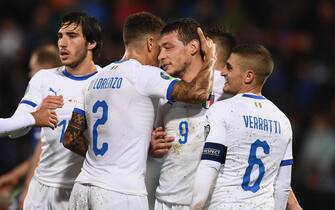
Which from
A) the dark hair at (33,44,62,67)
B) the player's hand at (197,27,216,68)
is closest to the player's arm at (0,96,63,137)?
the player's hand at (197,27,216,68)

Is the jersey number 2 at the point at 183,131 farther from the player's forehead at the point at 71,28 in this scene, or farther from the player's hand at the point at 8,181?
the player's hand at the point at 8,181

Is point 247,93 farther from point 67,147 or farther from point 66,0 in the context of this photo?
point 66,0

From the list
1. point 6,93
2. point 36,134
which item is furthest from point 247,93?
point 6,93

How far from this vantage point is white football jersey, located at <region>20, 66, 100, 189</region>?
8.12 metres

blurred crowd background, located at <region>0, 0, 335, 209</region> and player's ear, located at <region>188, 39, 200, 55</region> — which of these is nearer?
player's ear, located at <region>188, 39, 200, 55</region>

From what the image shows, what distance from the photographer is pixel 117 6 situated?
15922 mm

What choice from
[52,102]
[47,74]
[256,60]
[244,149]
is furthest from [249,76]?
[47,74]

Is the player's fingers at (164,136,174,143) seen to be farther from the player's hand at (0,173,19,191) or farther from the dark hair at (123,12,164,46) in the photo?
the player's hand at (0,173,19,191)

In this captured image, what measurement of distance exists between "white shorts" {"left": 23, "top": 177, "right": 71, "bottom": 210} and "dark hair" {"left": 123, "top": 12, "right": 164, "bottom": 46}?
162 centimetres

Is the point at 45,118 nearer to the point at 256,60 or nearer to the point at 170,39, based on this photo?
the point at 170,39

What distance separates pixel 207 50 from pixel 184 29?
1.00 ft

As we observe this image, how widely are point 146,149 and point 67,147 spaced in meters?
0.75

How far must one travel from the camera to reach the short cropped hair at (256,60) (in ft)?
23.8

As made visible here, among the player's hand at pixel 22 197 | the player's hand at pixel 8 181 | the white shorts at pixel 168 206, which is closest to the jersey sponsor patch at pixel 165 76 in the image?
the white shorts at pixel 168 206
